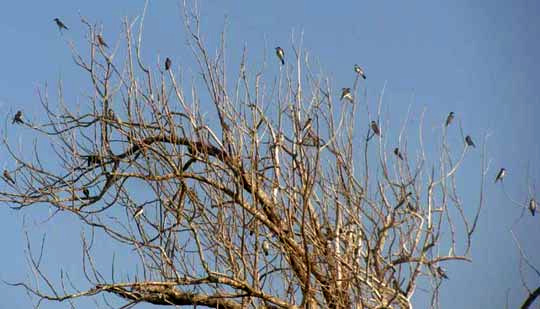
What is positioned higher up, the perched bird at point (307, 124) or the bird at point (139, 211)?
the perched bird at point (307, 124)

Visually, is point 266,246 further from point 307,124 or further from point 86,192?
point 86,192

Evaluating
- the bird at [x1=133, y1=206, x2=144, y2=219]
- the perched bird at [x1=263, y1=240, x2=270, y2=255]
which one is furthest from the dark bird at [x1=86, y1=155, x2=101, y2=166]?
the perched bird at [x1=263, y1=240, x2=270, y2=255]

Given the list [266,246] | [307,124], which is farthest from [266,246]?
[307,124]

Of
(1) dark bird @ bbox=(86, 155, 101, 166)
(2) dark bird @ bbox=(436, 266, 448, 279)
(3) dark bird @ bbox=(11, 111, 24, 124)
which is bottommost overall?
(2) dark bird @ bbox=(436, 266, 448, 279)

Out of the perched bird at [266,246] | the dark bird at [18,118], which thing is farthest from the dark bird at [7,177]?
the perched bird at [266,246]

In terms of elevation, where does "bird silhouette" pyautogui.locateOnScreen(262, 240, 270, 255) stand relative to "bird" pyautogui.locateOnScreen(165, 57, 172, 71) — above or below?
below

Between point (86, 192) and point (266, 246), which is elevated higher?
point (86, 192)

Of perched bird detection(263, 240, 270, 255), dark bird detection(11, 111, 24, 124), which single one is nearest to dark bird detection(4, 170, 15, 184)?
dark bird detection(11, 111, 24, 124)

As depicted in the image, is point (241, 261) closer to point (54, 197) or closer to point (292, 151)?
point (292, 151)

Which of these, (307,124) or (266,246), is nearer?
(307,124)

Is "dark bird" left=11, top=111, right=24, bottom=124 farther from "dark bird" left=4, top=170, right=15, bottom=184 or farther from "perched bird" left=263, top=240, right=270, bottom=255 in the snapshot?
"perched bird" left=263, top=240, right=270, bottom=255

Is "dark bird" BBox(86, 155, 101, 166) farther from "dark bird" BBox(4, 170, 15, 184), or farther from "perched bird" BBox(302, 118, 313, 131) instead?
"perched bird" BBox(302, 118, 313, 131)

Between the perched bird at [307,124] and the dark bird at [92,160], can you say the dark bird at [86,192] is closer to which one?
the dark bird at [92,160]

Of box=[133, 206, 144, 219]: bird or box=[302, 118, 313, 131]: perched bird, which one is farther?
box=[133, 206, 144, 219]: bird
